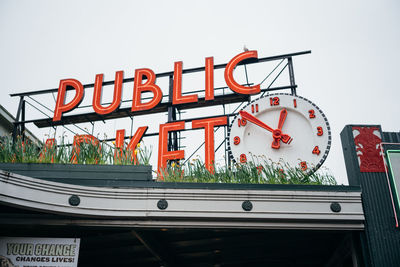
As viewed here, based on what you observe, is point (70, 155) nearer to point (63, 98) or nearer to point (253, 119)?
point (253, 119)

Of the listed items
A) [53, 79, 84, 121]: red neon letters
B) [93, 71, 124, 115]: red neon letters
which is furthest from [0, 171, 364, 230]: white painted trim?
[53, 79, 84, 121]: red neon letters

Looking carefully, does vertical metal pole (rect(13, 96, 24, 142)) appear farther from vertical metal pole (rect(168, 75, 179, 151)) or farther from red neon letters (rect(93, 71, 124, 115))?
vertical metal pole (rect(168, 75, 179, 151))

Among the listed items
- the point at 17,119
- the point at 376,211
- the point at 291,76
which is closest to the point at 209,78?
the point at 291,76

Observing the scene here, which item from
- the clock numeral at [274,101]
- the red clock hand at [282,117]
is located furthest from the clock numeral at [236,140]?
the clock numeral at [274,101]

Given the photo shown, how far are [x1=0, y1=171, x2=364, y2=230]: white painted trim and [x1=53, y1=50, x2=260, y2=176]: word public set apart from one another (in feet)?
24.2

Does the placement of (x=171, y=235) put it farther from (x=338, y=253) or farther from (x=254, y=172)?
(x=338, y=253)

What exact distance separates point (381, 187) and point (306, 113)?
4975mm

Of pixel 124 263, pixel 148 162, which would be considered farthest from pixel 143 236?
pixel 124 263

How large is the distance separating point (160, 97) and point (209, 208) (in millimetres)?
10845

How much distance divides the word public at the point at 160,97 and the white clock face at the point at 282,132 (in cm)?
265

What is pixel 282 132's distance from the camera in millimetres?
12156

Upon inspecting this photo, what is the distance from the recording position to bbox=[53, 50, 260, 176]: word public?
1542 cm

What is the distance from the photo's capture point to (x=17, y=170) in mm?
7629

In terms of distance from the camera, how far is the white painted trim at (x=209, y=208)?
694cm
